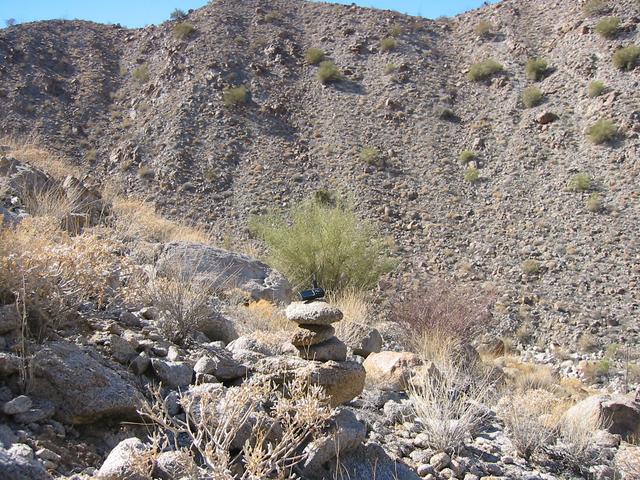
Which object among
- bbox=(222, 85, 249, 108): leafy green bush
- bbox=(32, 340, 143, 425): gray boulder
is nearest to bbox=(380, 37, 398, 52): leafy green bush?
bbox=(222, 85, 249, 108): leafy green bush

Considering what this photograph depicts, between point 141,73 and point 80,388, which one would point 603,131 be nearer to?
point 80,388

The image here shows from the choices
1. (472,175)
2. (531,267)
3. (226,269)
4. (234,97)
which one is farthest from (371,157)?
(226,269)

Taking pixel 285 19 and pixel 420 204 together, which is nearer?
pixel 420 204

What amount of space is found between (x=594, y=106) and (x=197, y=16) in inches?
780

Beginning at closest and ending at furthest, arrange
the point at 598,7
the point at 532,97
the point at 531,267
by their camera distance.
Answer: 1. the point at 531,267
2. the point at 532,97
3. the point at 598,7

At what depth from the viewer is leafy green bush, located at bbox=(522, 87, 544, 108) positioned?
74.3 feet

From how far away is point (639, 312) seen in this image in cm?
1428

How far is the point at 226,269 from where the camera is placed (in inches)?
359

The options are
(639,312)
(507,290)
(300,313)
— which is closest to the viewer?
(300,313)

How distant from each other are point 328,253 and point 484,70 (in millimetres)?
15112

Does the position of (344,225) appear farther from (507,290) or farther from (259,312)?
(259,312)

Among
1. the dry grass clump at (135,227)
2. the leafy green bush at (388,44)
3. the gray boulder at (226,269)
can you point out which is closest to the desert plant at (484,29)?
the leafy green bush at (388,44)

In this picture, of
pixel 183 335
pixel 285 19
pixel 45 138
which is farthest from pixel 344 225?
pixel 285 19

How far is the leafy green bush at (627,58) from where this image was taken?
21328 millimetres
